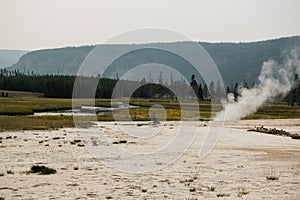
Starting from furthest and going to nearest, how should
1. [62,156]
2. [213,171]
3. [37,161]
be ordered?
[62,156], [37,161], [213,171]

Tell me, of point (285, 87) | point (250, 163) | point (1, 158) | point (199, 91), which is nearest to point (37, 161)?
point (1, 158)

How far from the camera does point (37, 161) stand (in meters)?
29.9


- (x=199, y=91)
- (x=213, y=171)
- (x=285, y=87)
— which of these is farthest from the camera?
(x=199, y=91)

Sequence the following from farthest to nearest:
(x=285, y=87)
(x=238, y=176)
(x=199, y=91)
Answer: (x=199, y=91), (x=285, y=87), (x=238, y=176)

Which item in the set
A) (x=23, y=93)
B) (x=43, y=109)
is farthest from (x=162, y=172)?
(x=23, y=93)

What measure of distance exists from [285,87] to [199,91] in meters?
34.5

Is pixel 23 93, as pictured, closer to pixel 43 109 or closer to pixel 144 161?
pixel 43 109

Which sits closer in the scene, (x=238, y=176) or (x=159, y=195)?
(x=159, y=195)

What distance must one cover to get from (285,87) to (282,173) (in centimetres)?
13476

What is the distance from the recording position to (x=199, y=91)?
176 m

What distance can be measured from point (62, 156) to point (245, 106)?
3442 inches

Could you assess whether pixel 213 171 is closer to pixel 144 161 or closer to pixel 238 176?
pixel 238 176

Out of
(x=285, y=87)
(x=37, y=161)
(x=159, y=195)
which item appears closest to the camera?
(x=159, y=195)

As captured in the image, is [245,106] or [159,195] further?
[245,106]
